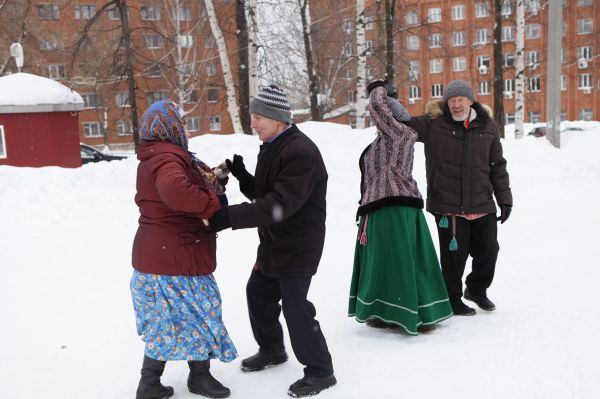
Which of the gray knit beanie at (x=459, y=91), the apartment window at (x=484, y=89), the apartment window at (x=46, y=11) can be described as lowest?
the gray knit beanie at (x=459, y=91)

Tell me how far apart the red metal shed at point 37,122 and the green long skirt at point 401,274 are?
35.7 ft

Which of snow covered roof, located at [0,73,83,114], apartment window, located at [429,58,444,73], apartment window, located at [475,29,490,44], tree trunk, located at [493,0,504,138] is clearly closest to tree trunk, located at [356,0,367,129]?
tree trunk, located at [493,0,504,138]

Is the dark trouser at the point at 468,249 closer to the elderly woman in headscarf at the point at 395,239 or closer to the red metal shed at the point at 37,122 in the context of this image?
the elderly woman in headscarf at the point at 395,239

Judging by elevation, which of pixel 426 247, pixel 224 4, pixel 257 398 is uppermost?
pixel 224 4

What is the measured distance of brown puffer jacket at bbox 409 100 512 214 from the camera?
4.61 metres

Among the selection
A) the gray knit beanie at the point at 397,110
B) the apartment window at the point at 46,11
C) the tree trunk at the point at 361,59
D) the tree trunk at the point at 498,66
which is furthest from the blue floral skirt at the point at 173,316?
the apartment window at the point at 46,11

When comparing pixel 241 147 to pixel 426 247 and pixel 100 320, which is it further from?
pixel 426 247

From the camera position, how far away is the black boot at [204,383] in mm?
3480

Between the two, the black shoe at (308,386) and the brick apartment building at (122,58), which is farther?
the brick apartment building at (122,58)

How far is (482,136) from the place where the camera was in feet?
15.2

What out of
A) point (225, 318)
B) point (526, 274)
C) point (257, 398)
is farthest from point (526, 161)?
point (257, 398)

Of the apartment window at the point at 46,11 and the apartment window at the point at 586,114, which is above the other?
the apartment window at the point at 46,11

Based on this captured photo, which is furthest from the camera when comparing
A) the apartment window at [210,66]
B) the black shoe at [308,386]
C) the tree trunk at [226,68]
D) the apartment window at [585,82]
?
the apartment window at [585,82]

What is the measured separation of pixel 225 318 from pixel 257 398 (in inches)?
59.7
